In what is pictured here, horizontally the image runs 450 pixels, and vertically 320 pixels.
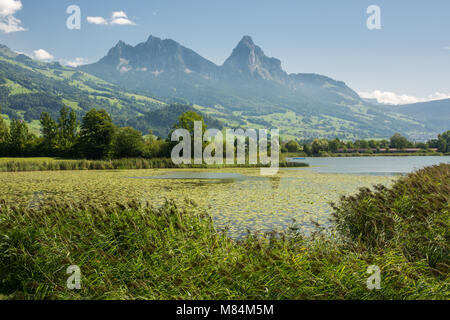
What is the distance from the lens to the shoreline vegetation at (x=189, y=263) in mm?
4930

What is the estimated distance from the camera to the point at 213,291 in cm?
493

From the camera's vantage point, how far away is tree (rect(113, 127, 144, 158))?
176 feet

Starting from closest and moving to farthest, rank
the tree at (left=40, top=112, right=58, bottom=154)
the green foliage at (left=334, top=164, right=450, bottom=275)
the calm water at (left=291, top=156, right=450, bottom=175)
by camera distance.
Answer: the green foliage at (left=334, top=164, right=450, bottom=275)
the calm water at (left=291, top=156, right=450, bottom=175)
the tree at (left=40, top=112, right=58, bottom=154)

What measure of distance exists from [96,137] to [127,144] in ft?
18.2

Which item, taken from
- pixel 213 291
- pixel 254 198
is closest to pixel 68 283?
pixel 213 291

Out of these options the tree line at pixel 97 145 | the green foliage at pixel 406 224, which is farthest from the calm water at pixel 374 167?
the tree line at pixel 97 145

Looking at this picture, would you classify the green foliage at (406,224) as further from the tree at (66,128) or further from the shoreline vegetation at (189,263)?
the tree at (66,128)

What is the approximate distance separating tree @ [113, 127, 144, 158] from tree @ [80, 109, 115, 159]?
1140 millimetres

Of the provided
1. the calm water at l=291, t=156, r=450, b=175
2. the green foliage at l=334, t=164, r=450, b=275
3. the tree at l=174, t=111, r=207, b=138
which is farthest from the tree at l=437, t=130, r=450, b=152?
→ the green foliage at l=334, t=164, r=450, b=275

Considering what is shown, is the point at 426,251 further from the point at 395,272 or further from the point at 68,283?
the point at 68,283

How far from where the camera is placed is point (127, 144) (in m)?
54.0

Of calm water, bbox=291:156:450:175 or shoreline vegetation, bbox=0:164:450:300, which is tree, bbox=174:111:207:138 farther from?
shoreline vegetation, bbox=0:164:450:300

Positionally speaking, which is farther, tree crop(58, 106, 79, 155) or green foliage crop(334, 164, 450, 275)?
tree crop(58, 106, 79, 155)

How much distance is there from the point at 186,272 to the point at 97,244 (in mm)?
2283
